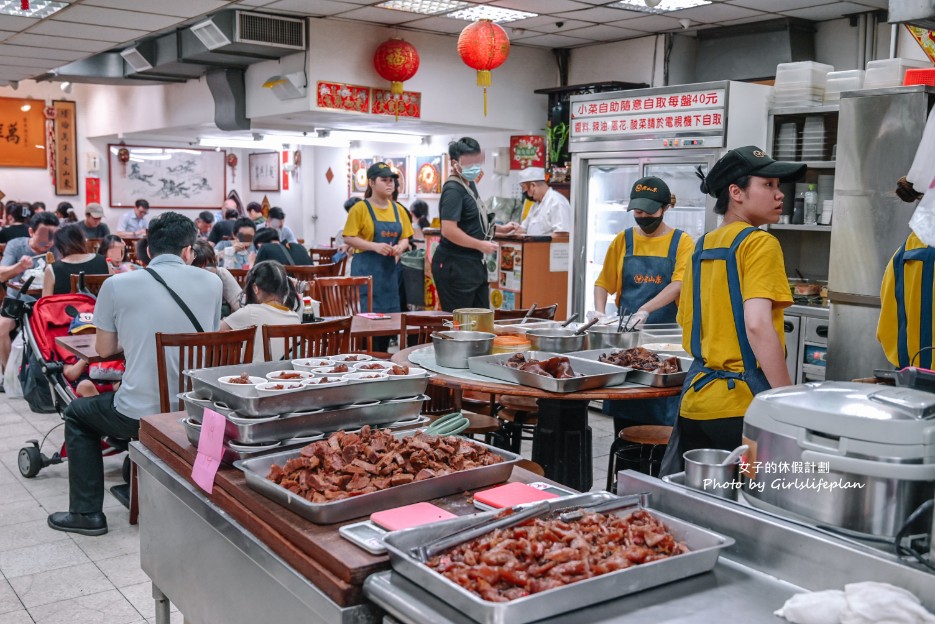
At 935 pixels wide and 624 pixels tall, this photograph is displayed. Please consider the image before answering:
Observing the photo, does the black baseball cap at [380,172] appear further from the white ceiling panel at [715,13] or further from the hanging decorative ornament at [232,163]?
the hanging decorative ornament at [232,163]

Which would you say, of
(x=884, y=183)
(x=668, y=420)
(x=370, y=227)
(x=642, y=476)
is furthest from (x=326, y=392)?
(x=370, y=227)

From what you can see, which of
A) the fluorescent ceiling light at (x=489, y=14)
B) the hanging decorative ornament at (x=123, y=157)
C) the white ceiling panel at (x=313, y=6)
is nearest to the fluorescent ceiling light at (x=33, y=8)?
the white ceiling panel at (x=313, y=6)

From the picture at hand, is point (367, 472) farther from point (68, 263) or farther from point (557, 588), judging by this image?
point (68, 263)

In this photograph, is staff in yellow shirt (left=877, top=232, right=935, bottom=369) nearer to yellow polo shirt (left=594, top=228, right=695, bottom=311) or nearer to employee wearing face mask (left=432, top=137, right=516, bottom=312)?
yellow polo shirt (left=594, top=228, right=695, bottom=311)

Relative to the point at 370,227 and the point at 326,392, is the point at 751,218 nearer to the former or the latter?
the point at 326,392

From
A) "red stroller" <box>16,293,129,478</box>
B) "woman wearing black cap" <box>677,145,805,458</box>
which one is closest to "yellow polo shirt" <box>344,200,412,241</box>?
"red stroller" <box>16,293,129,478</box>

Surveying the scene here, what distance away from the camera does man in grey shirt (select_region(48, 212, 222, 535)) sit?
3.70 metres

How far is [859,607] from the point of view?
1254mm

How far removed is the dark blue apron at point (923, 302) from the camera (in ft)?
9.95

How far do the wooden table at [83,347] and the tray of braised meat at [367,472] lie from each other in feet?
7.42

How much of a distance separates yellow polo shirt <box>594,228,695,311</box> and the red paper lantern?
14.1 ft

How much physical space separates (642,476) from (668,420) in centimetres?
252

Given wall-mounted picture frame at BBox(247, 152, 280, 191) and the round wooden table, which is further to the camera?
wall-mounted picture frame at BBox(247, 152, 280, 191)

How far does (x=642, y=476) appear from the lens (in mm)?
1796
